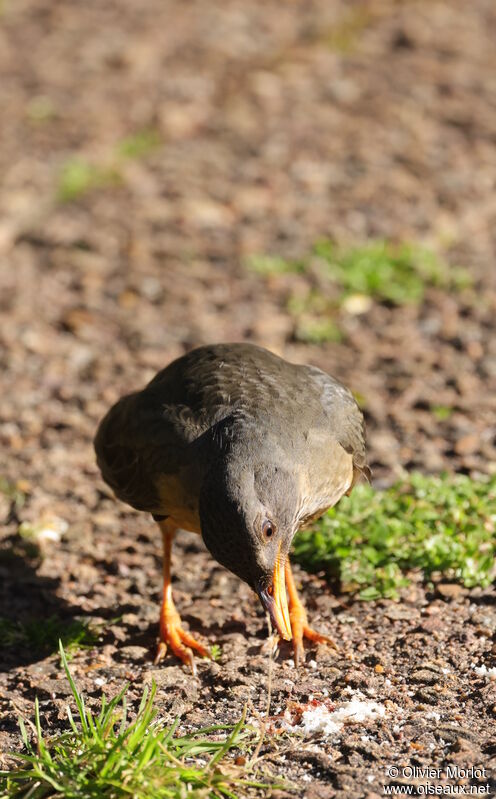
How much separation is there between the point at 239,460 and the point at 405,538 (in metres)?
1.75

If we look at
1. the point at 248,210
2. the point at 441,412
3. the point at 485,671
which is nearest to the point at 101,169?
the point at 248,210

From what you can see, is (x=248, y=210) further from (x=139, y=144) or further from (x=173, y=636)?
(x=173, y=636)

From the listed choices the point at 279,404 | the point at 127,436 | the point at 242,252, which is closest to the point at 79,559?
the point at 127,436

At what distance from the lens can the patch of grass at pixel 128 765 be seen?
4195 millimetres

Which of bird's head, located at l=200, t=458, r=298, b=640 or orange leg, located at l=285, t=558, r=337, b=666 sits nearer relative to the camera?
bird's head, located at l=200, t=458, r=298, b=640

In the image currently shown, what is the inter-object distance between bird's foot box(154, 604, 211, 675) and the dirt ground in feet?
0.30

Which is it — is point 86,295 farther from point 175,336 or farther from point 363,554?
point 363,554

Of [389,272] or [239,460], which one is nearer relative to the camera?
[239,460]

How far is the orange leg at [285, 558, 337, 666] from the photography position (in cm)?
555

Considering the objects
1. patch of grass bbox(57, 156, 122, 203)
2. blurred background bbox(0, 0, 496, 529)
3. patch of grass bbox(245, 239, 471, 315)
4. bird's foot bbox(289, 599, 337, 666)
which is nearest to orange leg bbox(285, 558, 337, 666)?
bird's foot bbox(289, 599, 337, 666)

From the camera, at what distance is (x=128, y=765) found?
425 cm

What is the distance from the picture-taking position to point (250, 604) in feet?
20.3

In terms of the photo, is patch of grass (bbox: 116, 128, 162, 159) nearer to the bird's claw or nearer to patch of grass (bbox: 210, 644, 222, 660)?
the bird's claw

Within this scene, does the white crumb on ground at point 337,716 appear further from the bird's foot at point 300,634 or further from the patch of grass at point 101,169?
the patch of grass at point 101,169
